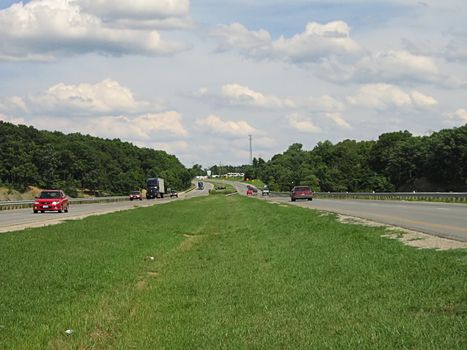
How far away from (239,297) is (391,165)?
127 m

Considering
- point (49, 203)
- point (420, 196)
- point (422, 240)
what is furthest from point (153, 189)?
point (422, 240)

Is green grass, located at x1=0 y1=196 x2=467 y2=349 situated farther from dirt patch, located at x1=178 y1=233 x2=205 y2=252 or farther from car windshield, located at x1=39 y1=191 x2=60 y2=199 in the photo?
car windshield, located at x1=39 y1=191 x2=60 y2=199

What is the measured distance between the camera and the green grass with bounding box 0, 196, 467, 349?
8.30 m

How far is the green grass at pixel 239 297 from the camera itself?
27.2 feet

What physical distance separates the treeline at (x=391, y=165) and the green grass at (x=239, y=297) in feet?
312

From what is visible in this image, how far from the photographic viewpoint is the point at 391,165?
133500mm

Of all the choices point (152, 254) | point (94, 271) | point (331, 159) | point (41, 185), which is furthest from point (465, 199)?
point (331, 159)

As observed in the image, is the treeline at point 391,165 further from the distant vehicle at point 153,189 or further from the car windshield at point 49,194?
the car windshield at point 49,194

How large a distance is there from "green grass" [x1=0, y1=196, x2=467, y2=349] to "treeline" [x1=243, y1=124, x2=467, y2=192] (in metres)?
95.0

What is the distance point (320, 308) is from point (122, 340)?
299 cm

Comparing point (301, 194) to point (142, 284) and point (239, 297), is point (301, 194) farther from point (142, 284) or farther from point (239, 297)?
point (239, 297)

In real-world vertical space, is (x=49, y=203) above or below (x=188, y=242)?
above

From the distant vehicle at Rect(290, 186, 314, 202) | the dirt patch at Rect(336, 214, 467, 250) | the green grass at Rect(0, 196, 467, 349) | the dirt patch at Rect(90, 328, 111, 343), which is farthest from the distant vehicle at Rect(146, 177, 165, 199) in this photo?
the dirt patch at Rect(90, 328, 111, 343)

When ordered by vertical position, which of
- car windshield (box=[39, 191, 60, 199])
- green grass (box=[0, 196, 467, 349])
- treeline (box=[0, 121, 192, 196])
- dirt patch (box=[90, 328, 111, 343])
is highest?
treeline (box=[0, 121, 192, 196])
